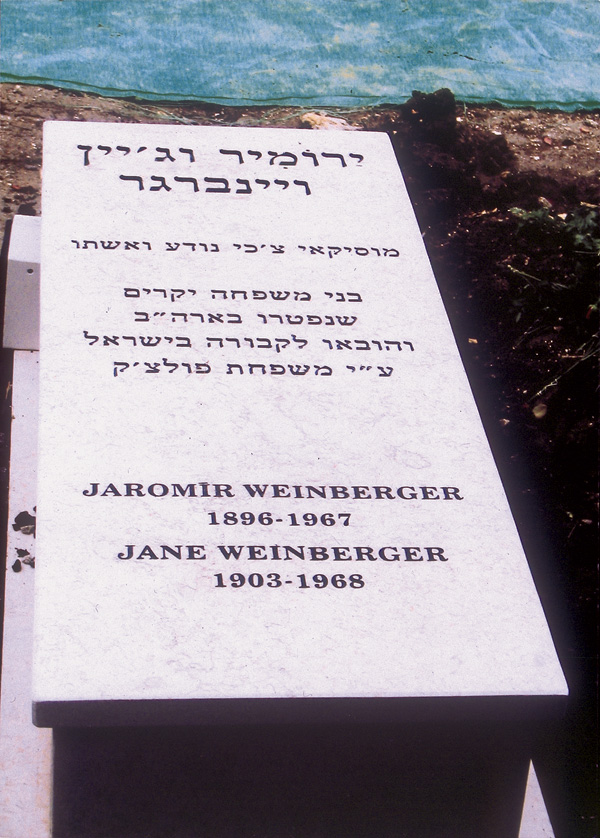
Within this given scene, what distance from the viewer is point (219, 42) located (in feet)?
14.0

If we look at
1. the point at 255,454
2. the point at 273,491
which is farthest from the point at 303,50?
the point at 273,491

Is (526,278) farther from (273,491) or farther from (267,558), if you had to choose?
(267,558)

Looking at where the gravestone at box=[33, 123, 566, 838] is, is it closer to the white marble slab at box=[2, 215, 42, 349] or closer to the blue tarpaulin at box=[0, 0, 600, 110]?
the white marble slab at box=[2, 215, 42, 349]

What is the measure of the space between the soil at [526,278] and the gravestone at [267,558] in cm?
49

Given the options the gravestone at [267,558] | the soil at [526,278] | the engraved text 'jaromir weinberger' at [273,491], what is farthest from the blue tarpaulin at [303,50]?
the engraved text 'jaromir weinberger' at [273,491]

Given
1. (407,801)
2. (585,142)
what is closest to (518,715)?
(407,801)

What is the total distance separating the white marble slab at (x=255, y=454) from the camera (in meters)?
1.62

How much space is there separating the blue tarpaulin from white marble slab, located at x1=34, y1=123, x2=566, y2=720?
165 centimetres

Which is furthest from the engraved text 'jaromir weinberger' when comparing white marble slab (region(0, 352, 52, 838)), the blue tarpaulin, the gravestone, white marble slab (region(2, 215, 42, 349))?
the blue tarpaulin

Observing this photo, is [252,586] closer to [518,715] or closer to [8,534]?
[518,715]

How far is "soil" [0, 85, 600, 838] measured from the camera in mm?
2217

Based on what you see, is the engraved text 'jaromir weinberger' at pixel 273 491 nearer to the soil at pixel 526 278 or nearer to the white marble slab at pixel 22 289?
the soil at pixel 526 278

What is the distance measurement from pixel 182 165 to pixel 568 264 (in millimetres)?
1567

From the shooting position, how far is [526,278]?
10.2ft
